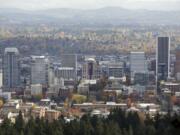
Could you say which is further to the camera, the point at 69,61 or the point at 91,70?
the point at 69,61

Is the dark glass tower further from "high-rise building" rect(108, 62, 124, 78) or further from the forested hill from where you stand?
the forested hill

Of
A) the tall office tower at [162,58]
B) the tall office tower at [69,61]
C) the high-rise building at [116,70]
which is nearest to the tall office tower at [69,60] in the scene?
the tall office tower at [69,61]

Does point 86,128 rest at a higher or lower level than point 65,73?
higher

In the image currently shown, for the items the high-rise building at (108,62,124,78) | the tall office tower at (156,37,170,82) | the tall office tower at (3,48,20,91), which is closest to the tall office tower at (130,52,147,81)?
the high-rise building at (108,62,124,78)

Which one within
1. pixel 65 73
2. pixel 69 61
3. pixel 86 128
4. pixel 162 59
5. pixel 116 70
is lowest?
pixel 65 73

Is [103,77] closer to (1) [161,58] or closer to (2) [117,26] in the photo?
(1) [161,58]

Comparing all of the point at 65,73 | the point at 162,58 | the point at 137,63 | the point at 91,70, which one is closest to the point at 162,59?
the point at 162,58

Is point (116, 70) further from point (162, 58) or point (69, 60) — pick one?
point (69, 60)

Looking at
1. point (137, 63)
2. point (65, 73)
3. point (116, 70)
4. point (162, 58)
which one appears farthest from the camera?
point (162, 58)

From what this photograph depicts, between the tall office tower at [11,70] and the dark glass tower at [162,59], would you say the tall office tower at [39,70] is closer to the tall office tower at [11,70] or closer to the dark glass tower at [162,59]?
the tall office tower at [11,70]
